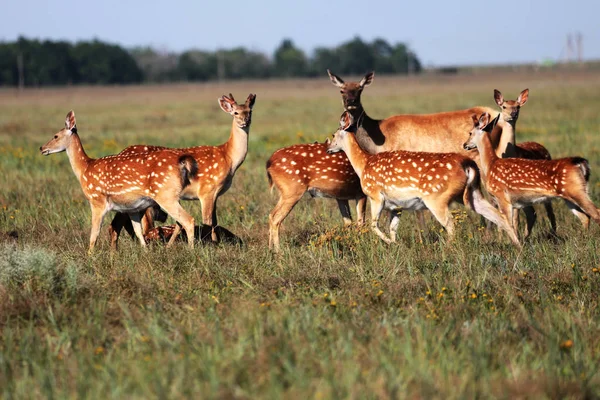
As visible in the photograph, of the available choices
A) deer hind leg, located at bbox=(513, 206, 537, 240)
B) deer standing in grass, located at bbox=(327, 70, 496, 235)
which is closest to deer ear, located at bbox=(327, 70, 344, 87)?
deer standing in grass, located at bbox=(327, 70, 496, 235)

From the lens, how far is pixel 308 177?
10.4m

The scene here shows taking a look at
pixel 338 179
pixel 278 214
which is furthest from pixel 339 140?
pixel 278 214

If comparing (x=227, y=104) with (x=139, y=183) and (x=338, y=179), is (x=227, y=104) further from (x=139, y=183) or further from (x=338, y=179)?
(x=139, y=183)

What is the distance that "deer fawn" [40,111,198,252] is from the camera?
946 cm

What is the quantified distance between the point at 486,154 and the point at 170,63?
4563 inches

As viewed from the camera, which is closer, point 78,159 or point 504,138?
point 78,159

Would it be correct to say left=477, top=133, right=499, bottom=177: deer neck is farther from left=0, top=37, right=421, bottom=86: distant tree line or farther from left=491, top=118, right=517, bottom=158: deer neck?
left=0, top=37, right=421, bottom=86: distant tree line

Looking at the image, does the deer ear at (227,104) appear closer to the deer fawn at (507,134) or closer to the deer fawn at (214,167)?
the deer fawn at (214,167)

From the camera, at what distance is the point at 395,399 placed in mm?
4824

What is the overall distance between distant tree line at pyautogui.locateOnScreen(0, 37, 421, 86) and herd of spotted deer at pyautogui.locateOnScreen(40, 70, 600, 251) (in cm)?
7770

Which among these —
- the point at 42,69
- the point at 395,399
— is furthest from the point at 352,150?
the point at 42,69

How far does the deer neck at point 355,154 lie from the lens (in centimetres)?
1036

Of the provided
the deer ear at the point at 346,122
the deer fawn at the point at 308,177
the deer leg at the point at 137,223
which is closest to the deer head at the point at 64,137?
the deer leg at the point at 137,223

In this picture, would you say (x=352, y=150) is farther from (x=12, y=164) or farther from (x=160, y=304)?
(x=12, y=164)
